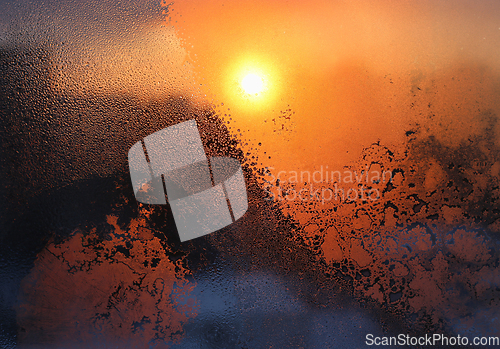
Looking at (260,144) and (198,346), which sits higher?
(260,144)

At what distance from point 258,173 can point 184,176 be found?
0.24m

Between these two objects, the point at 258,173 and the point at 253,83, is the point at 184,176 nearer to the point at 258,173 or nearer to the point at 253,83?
the point at 258,173

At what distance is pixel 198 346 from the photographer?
819mm

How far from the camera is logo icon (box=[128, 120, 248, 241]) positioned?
2.57 feet

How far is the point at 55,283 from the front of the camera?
808 millimetres

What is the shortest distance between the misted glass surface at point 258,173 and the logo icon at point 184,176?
0.4 inches

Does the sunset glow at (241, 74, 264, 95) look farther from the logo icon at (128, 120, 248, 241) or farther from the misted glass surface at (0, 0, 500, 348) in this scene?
the logo icon at (128, 120, 248, 241)

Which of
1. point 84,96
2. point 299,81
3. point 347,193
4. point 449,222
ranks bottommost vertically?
point 449,222

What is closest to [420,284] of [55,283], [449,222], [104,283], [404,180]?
[449,222]

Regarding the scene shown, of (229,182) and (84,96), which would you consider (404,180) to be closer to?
(229,182)

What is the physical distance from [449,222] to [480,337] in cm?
42

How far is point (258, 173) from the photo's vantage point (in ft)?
2.57

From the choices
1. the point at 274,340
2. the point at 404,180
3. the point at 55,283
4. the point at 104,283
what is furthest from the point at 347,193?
the point at 55,283

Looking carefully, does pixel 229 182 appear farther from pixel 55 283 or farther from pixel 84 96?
pixel 55 283
